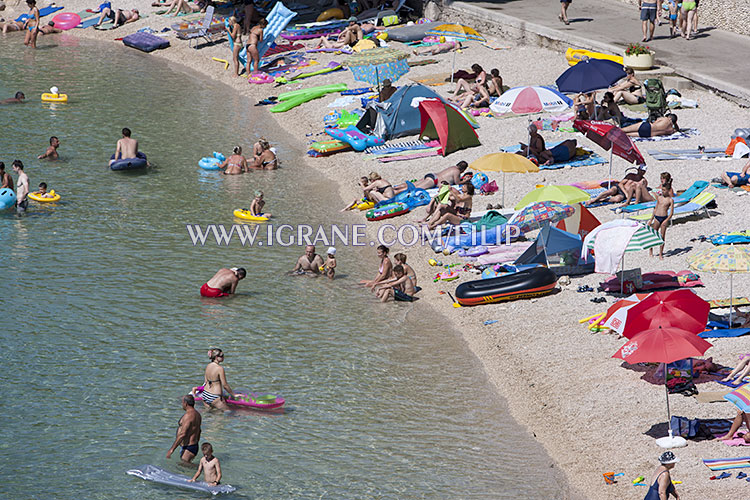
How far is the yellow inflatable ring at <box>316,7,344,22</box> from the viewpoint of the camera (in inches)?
1431

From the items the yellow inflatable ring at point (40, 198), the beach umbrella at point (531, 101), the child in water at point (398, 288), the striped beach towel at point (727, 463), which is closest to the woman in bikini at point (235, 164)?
the yellow inflatable ring at point (40, 198)

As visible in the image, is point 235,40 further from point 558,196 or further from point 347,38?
point 558,196

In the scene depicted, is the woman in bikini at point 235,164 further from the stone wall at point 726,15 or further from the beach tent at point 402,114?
the stone wall at point 726,15

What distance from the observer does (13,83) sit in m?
32.0

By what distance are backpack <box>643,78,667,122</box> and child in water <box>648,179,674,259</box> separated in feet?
22.6

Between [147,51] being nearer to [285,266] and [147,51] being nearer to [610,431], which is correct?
[285,266]

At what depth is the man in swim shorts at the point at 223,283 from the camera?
1758 centimetres

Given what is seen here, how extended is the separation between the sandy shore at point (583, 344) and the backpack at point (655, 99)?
72 cm

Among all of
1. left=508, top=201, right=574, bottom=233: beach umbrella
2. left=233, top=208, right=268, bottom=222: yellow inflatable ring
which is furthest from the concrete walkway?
left=233, top=208, right=268, bottom=222: yellow inflatable ring

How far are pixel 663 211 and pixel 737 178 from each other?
A: 3525mm

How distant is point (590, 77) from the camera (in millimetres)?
23344

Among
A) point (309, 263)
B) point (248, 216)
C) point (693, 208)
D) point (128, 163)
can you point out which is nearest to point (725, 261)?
point (693, 208)

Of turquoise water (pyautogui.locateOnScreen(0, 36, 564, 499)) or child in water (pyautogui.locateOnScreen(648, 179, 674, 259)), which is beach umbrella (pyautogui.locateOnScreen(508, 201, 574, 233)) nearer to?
child in water (pyautogui.locateOnScreen(648, 179, 674, 259))

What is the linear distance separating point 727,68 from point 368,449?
18660 mm
